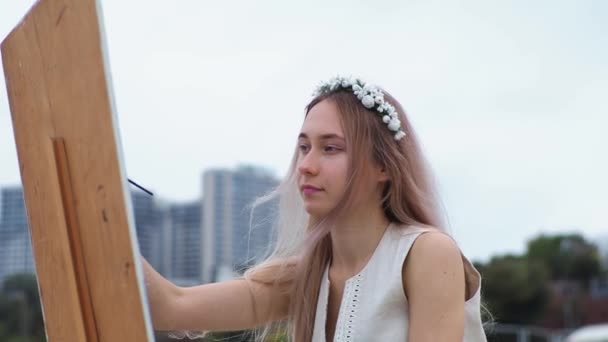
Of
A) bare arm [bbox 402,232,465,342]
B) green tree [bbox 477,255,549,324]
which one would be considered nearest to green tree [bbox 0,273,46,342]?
green tree [bbox 477,255,549,324]

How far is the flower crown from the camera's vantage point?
7.31 ft

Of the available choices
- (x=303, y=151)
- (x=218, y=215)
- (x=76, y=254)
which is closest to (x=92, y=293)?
(x=76, y=254)

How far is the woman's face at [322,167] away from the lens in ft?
6.84

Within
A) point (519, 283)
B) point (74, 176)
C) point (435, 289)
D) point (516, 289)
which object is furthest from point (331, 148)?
point (516, 289)

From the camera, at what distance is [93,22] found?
59.6 inches

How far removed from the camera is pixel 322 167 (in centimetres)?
209

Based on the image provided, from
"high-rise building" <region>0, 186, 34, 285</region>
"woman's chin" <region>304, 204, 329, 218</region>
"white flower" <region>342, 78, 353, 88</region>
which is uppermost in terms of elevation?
"white flower" <region>342, 78, 353, 88</region>

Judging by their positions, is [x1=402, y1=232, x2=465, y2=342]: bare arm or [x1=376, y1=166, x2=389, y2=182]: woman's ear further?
[x1=376, y1=166, x2=389, y2=182]: woman's ear

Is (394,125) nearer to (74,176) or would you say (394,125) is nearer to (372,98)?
(372,98)

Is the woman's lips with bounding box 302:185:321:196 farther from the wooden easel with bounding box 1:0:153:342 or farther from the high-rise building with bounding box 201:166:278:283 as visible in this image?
the high-rise building with bounding box 201:166:278:283

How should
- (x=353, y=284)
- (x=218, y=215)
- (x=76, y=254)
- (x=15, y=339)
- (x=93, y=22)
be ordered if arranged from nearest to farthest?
(x=93, y=22), (x=76, y=254), (x=353, y=284), (x=15, y=339), (x=218, y=215)

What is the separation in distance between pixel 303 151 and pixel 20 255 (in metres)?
33.3

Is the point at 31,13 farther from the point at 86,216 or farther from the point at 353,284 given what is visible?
the point at 353,284

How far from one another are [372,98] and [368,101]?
0.7 inches
